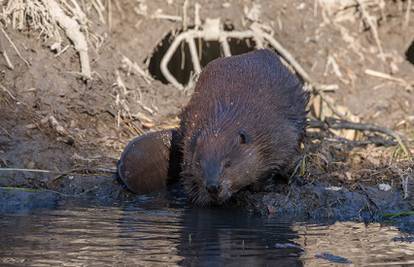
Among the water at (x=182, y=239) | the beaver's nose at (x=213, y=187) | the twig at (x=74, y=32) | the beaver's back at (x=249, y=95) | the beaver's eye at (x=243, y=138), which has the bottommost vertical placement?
the water at (x=182, y=239)

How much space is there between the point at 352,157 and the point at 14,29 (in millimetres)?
3499

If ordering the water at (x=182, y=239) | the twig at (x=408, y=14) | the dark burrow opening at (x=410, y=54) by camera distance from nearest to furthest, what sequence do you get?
1. the water at (x=182, y=239)
2. the twig at (x=408, y=14)
3. the dark burrow opening at (x=410, y=54)

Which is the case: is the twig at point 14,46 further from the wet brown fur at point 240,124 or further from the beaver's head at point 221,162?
the beaver's head at point 221,162

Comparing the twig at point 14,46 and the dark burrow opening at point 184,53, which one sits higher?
the twig at point 14,46

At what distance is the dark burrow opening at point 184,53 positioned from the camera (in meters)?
10.7

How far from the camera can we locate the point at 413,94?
34.5 ft

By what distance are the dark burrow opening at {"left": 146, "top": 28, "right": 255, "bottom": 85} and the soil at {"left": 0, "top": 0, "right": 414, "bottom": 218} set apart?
1.24 ft

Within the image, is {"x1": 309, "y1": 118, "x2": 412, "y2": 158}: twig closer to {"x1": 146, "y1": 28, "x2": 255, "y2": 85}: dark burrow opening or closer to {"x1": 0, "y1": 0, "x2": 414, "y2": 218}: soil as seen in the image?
{"x1": 0, "y1": 0, "x2": 414, "y2": 218}: soil

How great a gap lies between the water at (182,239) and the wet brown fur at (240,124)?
1.14 feet

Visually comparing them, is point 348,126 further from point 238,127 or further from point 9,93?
point 9,93

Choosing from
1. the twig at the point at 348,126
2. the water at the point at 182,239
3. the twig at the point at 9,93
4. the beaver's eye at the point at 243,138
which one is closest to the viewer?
the water at the point at 182,239

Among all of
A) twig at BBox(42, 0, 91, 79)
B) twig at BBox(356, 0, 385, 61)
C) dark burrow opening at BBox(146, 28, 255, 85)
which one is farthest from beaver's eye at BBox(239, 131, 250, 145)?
twig at BBox(356, 0, 385, 61)

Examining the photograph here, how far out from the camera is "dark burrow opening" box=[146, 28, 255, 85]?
10664 millimetres

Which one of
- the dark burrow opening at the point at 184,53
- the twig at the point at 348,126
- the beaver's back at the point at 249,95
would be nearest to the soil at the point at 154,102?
the twig at the point at 348,126
